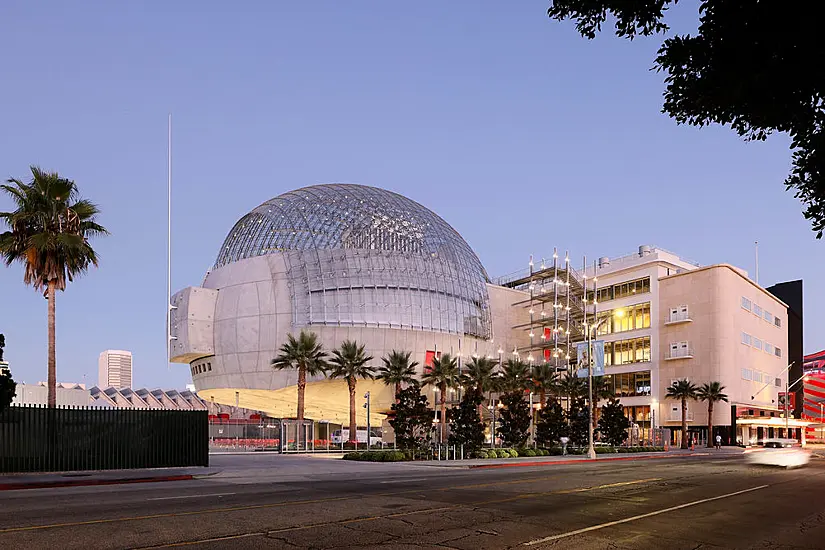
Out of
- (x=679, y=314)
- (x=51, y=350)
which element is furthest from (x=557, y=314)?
(x=51, y=350)

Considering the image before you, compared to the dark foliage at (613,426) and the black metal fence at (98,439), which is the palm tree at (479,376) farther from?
the black metal fence at (98,439)

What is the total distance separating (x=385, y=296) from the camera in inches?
3371

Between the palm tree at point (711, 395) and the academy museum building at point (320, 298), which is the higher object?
A: the academy museum building at point (320, 298)

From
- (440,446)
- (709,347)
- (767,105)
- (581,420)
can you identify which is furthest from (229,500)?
(709,347)

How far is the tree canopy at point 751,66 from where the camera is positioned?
8391 mm

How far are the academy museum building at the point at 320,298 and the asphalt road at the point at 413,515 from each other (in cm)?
5684

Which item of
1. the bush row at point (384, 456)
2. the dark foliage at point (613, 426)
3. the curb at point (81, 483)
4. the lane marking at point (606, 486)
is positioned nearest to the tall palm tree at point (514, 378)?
the dark foliage at point (613, 426)

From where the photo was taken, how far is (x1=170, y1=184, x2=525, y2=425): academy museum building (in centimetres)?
8219

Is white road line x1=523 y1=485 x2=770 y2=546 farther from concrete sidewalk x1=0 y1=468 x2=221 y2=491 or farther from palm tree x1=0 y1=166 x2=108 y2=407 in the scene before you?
palm tree x1=0 y1=166 x2=108 y2=407

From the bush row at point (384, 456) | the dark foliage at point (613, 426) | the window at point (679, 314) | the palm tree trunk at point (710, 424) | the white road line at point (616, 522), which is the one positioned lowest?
the palm tree trunk at point (710, 424)

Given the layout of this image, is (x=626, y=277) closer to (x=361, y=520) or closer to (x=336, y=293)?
(x=336, y=293)

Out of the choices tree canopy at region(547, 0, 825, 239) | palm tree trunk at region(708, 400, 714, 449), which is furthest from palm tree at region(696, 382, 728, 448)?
tree canopy at region(547, 0, 825, 239)

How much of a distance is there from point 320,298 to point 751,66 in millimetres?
75130

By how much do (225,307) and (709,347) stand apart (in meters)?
58.1
